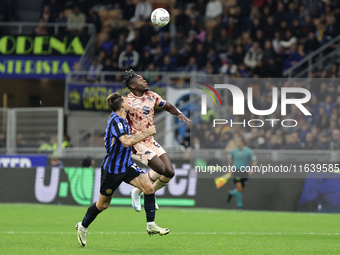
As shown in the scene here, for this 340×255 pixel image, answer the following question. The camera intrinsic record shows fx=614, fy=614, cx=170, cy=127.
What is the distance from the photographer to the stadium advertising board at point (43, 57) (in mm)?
22750

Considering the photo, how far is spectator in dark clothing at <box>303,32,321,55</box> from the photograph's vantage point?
2028cm

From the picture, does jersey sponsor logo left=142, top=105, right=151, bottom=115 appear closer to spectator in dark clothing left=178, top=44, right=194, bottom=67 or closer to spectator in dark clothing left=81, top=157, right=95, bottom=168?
spectator in dark clothing left=81, top=157, right=95, bottom=168

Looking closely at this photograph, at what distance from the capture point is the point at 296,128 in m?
16.3

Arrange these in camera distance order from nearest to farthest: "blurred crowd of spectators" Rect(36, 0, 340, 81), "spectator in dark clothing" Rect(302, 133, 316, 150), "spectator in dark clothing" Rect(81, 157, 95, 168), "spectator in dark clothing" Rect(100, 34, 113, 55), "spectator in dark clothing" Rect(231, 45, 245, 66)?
"spectator in dark clothing" Rect(302, 133, 316, 150), "spectator in dark clothing" Rect(81, 157, 95, 168), "blurred crowd of spectators" Rect(36, 0, 340, 81), "spectator in dark clothing" Rect(231, 45, 245, 66), "spectator in dark clothing" Rect(100, 34, 113, 55)

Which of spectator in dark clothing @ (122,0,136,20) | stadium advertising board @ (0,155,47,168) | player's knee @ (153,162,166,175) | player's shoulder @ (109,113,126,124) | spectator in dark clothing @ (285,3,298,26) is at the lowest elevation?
stadium advertising board @ (0,155,47,168)

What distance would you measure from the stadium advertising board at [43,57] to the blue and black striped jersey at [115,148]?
1486 cm

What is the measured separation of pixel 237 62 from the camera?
67.9ft

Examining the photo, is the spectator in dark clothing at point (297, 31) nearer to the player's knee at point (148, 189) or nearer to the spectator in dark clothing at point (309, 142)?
the spectator in dark clothing at point (309, 142)

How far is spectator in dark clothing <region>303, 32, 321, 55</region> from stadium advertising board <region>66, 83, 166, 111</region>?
615 centimetres

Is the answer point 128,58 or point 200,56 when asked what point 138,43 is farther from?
point 200,56

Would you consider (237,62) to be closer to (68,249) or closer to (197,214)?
(197,214)

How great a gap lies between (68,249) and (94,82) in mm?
13288

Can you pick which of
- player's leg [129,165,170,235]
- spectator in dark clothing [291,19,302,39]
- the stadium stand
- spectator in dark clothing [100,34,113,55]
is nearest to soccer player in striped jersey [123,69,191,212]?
player's leg [129,165,170,235]

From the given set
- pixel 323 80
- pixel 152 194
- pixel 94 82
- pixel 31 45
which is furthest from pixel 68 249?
pixel 31 45
